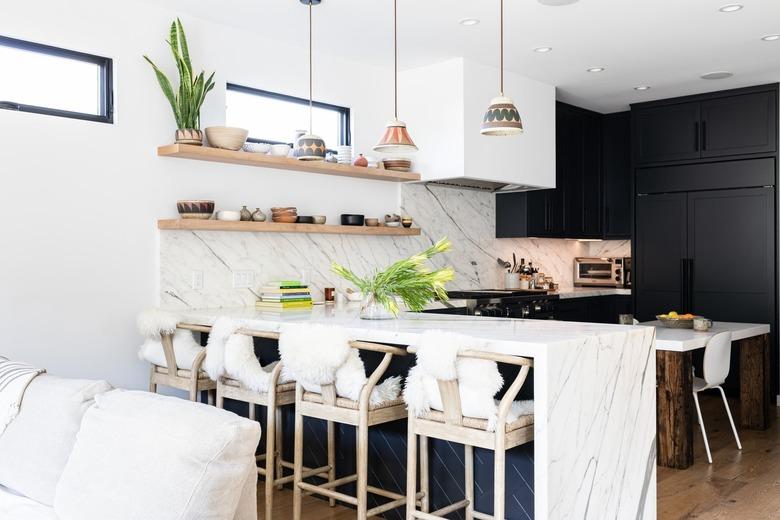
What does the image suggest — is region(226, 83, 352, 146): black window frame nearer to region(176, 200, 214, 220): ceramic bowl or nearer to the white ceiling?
the white ceiling

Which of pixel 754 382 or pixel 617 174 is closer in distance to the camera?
pixel 754 382

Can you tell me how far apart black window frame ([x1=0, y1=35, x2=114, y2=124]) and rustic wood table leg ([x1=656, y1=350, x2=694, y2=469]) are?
3.47m

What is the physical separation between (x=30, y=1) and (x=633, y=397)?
11.7ft

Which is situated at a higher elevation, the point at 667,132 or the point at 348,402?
the point at 667,132

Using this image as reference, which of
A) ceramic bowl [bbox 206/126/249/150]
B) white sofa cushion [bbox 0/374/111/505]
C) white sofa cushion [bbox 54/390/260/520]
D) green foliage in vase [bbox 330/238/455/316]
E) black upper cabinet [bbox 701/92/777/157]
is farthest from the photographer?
black upper cabinet [bbox 701/92/777/157]

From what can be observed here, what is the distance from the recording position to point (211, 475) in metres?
1.73

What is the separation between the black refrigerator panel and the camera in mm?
6762

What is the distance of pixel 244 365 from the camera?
343 cm

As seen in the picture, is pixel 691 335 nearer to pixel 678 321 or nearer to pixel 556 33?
pixel 678 321

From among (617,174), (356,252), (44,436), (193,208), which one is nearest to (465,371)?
(44,436)

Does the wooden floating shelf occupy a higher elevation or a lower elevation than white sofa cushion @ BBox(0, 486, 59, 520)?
higher

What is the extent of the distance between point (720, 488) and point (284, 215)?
9.82 feet

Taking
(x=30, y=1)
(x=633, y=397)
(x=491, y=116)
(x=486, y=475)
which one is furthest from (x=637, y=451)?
(x=30, y=1)

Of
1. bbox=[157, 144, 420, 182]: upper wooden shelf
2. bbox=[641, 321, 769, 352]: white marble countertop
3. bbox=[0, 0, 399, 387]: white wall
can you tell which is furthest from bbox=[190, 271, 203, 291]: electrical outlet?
bbox=[641, 321, 769, 352]: white marble countertop
